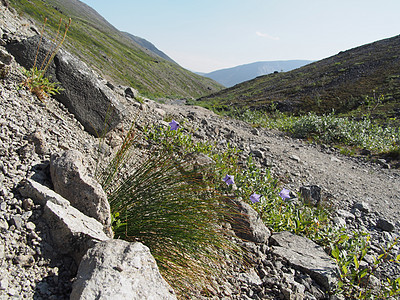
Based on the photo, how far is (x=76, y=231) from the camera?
185 centimetres

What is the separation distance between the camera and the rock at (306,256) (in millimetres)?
3043

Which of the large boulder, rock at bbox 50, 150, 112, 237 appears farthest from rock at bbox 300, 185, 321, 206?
rock at bbox 50, 150, 112, 237

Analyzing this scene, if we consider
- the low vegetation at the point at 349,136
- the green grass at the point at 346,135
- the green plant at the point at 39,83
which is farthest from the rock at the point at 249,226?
the green grass at the point at 346,135

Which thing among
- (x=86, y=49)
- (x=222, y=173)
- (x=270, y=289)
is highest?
(x=86, y=49)

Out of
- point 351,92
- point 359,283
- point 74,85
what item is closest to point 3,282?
point 74,85

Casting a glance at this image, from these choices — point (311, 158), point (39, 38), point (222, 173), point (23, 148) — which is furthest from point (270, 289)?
point (311, 158)

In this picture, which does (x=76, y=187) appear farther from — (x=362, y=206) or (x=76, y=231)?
(x=362, y=206)

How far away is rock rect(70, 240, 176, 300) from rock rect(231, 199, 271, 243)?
171 centimetres

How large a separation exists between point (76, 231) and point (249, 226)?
219 centimetres

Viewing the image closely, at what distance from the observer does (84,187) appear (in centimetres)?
215

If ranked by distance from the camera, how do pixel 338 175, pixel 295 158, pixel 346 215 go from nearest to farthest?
pixel 346 215, pixel 338 175, pixel 295 158

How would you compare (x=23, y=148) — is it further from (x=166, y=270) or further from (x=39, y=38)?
(x=39, y=38)

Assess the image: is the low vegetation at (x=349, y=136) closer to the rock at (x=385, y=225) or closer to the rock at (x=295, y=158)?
the rock at (x=295, y=158)

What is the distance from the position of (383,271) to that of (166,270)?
3271 mm
